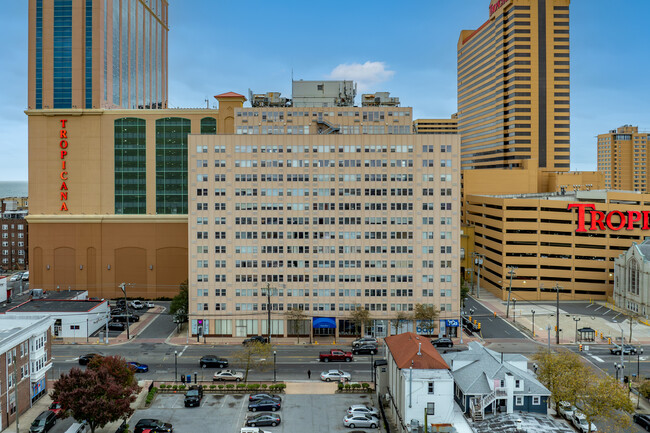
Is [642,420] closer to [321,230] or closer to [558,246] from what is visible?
[321,230]

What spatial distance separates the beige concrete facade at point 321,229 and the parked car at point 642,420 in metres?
32.9

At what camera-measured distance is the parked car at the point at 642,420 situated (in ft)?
163

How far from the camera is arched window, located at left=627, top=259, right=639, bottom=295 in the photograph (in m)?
95.2

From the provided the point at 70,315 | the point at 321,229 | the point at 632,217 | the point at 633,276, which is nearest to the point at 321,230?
the point at 321,229

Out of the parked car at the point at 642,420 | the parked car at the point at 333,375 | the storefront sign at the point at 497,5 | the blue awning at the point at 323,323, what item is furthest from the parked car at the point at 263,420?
the storefront sign at the point at 497,5

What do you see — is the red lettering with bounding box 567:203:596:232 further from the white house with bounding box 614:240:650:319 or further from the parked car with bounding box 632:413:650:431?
the parked car with bounding box 632:413:650:431

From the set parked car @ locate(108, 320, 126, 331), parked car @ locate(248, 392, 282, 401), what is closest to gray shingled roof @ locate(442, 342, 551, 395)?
parked car @ locate(248, 392, 282, 401)

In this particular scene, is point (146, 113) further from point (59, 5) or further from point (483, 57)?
point (483, 57)

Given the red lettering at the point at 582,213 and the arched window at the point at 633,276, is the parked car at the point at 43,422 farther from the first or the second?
the red lettering at the point at 582,213

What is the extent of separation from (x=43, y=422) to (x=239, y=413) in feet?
58.1

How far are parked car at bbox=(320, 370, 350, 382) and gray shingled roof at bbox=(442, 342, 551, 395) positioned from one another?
12.5 m

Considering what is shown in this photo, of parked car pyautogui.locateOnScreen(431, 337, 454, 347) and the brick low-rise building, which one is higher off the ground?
the brick low-rise building

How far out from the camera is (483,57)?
181 meters

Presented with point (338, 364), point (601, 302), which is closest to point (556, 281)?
A: point (601, 302)
